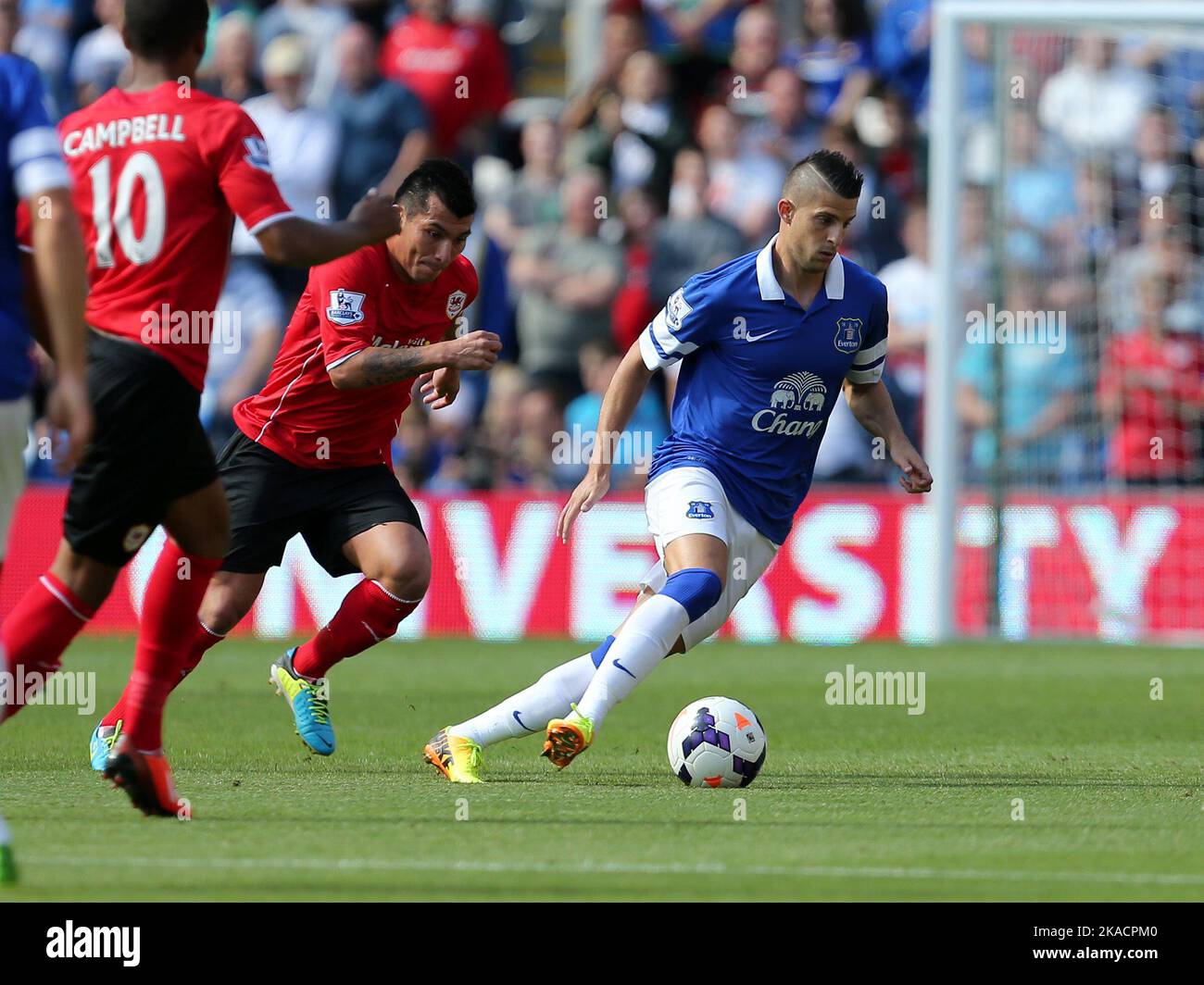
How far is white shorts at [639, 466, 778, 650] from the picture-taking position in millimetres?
7762

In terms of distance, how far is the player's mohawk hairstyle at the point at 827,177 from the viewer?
25.6ft

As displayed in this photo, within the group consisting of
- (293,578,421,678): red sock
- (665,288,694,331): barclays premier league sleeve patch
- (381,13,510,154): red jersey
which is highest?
(381,13,510,154): red jersey

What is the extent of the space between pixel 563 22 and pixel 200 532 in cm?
1499

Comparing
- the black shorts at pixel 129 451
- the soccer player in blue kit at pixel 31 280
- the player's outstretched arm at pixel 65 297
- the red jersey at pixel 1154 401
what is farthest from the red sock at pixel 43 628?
the red jersey at pixel 1154 401

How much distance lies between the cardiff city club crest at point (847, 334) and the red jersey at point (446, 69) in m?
10.5

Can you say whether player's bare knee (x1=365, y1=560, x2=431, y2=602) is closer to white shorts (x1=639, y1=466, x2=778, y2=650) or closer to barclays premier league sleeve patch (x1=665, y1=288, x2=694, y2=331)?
white shorts (x1=639, y1=466, x2=778, y2=650)

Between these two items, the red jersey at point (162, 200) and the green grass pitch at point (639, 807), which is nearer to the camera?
the green grass pitch at point (639, 807)

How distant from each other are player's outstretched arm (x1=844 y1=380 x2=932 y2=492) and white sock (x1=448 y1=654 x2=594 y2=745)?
154cm

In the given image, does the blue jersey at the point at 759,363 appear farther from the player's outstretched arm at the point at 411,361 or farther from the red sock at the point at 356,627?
the red sock at the point at 356,627

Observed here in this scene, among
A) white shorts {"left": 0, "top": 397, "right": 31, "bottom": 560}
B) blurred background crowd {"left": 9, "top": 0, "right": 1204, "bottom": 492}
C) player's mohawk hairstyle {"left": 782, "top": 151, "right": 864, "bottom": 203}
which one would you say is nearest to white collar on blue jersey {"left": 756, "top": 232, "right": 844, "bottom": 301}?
player's mohawk hairstyle {"left": 782, "top": 151, "right": 864, "bottom": 203}

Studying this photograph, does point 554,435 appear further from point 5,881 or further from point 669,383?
point 5,881

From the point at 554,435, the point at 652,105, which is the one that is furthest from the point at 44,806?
the point at 652,105

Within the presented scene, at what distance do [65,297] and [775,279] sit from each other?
11.7 ft

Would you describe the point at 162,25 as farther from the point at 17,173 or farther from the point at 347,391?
the point at 347,391
